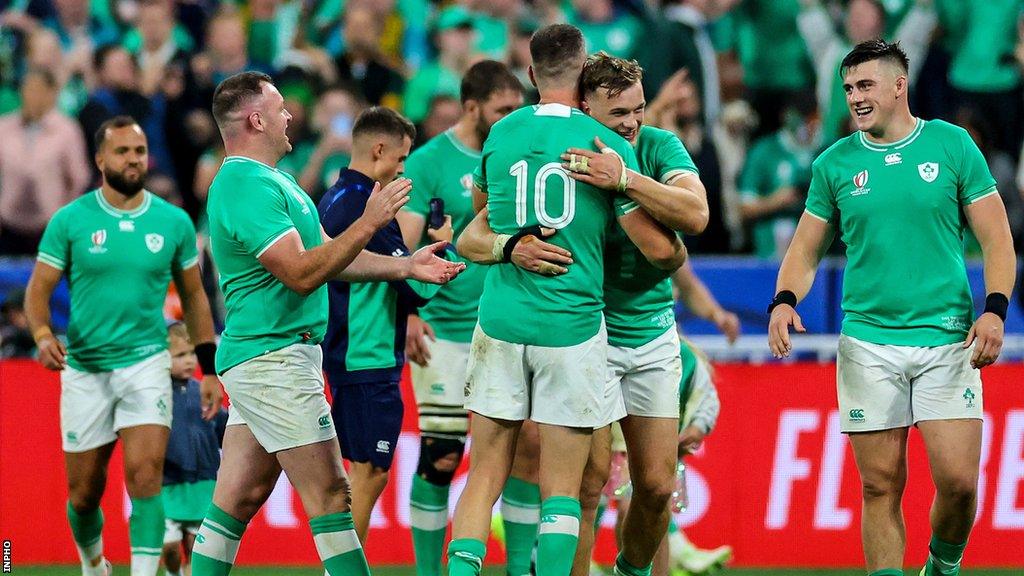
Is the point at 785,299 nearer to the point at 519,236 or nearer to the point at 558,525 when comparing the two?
the point at 519,236

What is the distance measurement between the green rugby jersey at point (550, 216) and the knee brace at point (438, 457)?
1.89 metres

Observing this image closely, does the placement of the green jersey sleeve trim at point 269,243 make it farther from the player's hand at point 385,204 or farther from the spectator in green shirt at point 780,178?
the spectator in green shirt at point 780,178

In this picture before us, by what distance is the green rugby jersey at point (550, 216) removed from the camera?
661cm

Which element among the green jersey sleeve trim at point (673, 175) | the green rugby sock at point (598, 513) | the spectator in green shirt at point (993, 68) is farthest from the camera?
the spectator in green shirt at point (993, 68)

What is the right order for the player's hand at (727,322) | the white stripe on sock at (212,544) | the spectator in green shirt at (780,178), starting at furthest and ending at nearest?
the spectator in green shirt at (780,178) < the player's hand at (727,322) < the white stripe on sock at (212,544)

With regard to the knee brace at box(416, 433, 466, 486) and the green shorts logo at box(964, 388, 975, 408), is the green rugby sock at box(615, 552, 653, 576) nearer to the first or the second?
the knee brace at box(416, 433, 466, 486)

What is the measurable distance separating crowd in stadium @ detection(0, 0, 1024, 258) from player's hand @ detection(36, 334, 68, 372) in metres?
4.82

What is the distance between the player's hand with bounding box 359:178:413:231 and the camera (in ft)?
21.0

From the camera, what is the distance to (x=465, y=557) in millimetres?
6508

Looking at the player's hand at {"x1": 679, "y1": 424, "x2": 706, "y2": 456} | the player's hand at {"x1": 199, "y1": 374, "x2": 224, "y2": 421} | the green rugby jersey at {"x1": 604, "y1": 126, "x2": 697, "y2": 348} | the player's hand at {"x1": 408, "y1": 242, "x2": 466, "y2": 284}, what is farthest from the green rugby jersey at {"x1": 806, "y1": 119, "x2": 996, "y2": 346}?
the player's hand at {"x1": 199, "y1": 374, "x2": 224, "y2": 421}

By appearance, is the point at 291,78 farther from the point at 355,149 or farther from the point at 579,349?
the point at 579,349

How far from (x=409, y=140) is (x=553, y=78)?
63.9 inches

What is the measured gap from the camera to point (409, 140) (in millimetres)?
8203

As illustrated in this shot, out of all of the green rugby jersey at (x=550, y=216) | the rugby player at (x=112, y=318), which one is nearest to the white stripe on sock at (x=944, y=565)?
the green rugby jersey at (x=550, y=216)
